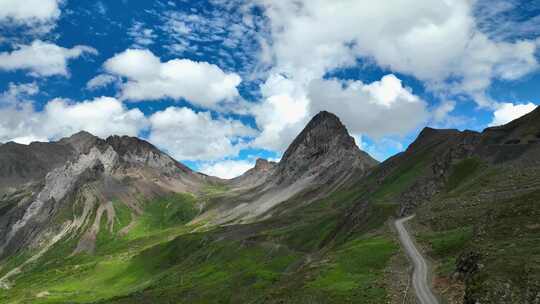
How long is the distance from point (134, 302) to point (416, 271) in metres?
101

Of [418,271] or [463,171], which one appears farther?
[463,171]

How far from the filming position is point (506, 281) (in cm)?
4153

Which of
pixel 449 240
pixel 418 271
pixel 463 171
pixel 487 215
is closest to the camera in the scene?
pixel 418 271

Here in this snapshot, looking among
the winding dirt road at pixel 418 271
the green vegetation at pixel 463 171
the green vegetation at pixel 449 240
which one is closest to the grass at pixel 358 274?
the winding dirt road at pixel 418 271

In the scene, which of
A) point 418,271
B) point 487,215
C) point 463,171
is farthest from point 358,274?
point 463,171

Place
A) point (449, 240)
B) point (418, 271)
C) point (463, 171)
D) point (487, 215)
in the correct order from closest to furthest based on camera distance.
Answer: point (418, 271), point (487, 215), point (449, 240), point (463, 171)

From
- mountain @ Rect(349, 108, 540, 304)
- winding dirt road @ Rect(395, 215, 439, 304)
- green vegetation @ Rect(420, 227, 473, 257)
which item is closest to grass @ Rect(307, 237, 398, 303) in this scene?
winding dirt road @ Rect(395, 215, 439, 304)

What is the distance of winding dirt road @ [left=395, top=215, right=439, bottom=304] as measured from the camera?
5113 centimetres

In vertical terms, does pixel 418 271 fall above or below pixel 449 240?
below

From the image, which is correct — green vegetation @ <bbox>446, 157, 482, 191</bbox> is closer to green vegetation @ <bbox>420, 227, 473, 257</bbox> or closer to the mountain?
the mountain

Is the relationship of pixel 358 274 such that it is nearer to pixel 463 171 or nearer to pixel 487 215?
pixel 487 215

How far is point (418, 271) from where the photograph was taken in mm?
63625

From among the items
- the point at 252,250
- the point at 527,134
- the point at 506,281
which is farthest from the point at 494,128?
the point at 506,281

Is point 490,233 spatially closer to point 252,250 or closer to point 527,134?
point 527,134
